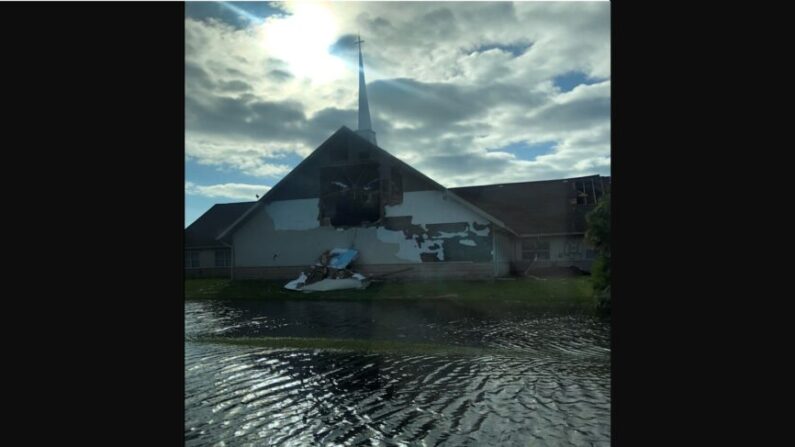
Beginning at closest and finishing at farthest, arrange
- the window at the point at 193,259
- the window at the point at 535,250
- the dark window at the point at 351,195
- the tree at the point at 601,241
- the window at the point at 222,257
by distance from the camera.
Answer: the tree at the point at 601,241, the dark window at the point at 351,195, the window at the point at 535,250, the window at the point at 222,257, the window at the point at 193,259

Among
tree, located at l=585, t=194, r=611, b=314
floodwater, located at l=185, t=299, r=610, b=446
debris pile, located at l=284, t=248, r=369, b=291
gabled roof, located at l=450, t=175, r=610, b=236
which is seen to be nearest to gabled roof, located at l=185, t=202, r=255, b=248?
debris pile, located at l=284, t=248, r=369, b=291

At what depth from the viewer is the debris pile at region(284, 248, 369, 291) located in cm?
1872

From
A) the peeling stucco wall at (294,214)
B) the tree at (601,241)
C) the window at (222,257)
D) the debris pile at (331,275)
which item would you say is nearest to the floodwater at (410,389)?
the tree at (601,241)

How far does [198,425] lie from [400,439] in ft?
6.73

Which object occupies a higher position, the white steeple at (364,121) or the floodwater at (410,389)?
the white steeple at (364,121)

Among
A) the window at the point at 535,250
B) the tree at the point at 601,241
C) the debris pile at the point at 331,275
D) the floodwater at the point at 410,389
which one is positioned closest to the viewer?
the floodwater at the point at 410,389

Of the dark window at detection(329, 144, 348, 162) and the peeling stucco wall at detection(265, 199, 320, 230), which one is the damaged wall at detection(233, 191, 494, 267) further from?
the dark window at detection(329, 144, 348, 162)

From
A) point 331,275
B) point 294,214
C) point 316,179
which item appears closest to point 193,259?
point 294,214

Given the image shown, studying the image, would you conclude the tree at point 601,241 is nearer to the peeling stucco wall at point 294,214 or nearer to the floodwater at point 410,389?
the floodwater at point 410,389

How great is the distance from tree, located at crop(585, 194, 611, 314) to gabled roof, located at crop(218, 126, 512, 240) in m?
11.9

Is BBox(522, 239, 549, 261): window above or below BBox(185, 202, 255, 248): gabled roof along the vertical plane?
below

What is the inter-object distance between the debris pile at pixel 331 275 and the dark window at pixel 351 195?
1.49m

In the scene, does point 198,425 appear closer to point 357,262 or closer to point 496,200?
point 357,262

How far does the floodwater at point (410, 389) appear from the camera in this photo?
14.7 ft
